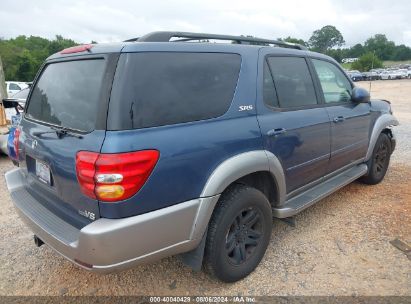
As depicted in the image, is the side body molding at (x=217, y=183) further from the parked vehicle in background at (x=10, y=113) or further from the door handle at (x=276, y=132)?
the parked vehicle in background at (x=10, y=113)

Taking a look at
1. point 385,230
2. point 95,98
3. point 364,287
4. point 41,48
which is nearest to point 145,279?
point 95,98

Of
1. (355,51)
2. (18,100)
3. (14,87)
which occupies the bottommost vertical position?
(14,87)

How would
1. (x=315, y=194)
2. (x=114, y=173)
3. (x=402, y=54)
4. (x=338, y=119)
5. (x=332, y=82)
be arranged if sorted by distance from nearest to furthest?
(x=114, y=173), (x=315, y=194), (x=338, y=119), (x=332, y=82), (x=402, y=54)

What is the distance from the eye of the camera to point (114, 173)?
1.96m

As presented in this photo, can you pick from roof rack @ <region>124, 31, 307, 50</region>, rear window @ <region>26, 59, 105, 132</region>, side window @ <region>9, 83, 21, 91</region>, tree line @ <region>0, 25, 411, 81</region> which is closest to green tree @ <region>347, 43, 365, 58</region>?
tree line @ <region>0, 25, 411, 81</region>

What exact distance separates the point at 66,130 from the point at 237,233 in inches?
59.2

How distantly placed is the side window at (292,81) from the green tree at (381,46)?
118191 millimetres

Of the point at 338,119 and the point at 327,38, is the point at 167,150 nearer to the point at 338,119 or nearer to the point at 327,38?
the point at 338,119

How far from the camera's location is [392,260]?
302cm

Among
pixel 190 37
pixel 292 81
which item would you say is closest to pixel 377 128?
pixel 292 81

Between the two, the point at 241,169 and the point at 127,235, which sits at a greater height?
the point at 241,169

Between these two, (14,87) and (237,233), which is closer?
(237,233)

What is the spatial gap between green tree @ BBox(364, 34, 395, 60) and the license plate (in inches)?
4733

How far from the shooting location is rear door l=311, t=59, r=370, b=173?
3.66 metres
